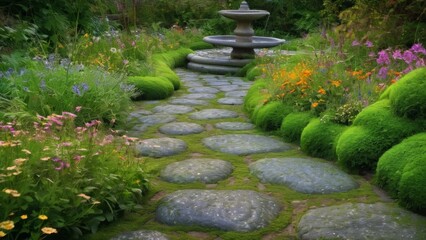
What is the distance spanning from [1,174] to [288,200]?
1678mm

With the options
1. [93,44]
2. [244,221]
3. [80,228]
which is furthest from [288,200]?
[93,44]

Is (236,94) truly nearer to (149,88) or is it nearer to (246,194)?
(149,88)

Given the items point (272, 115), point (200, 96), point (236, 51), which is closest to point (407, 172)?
point (272, 115)

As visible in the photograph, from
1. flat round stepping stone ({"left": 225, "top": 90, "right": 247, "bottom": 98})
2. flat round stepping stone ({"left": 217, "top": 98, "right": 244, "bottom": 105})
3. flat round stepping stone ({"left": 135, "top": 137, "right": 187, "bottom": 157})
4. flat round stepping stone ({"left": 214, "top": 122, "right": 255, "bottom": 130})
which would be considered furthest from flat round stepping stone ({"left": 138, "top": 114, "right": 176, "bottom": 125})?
flat round stepping stone ({"left": 225, "top": 90, "right": 247, "bottom": 98})

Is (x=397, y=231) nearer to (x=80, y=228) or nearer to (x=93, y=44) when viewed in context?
(x=80, y=228)

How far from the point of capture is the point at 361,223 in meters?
2.73

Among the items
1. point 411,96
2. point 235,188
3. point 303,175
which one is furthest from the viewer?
point 411,96

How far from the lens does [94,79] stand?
17.5 ft

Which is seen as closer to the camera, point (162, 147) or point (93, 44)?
point (162, 147)

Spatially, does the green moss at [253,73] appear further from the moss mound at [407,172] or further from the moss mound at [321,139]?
the moss mound at [407,172]

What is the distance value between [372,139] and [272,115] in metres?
1.45

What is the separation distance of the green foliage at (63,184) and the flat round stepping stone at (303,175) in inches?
36.6

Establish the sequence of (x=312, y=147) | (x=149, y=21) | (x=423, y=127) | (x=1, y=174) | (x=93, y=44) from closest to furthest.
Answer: (x=1, y=174)
(x=423, y=127)
(x=312, y=147)
(x=93, y=44)
(x=149, y=21)

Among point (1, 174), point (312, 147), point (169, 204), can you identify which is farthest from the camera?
point (312, 147)
